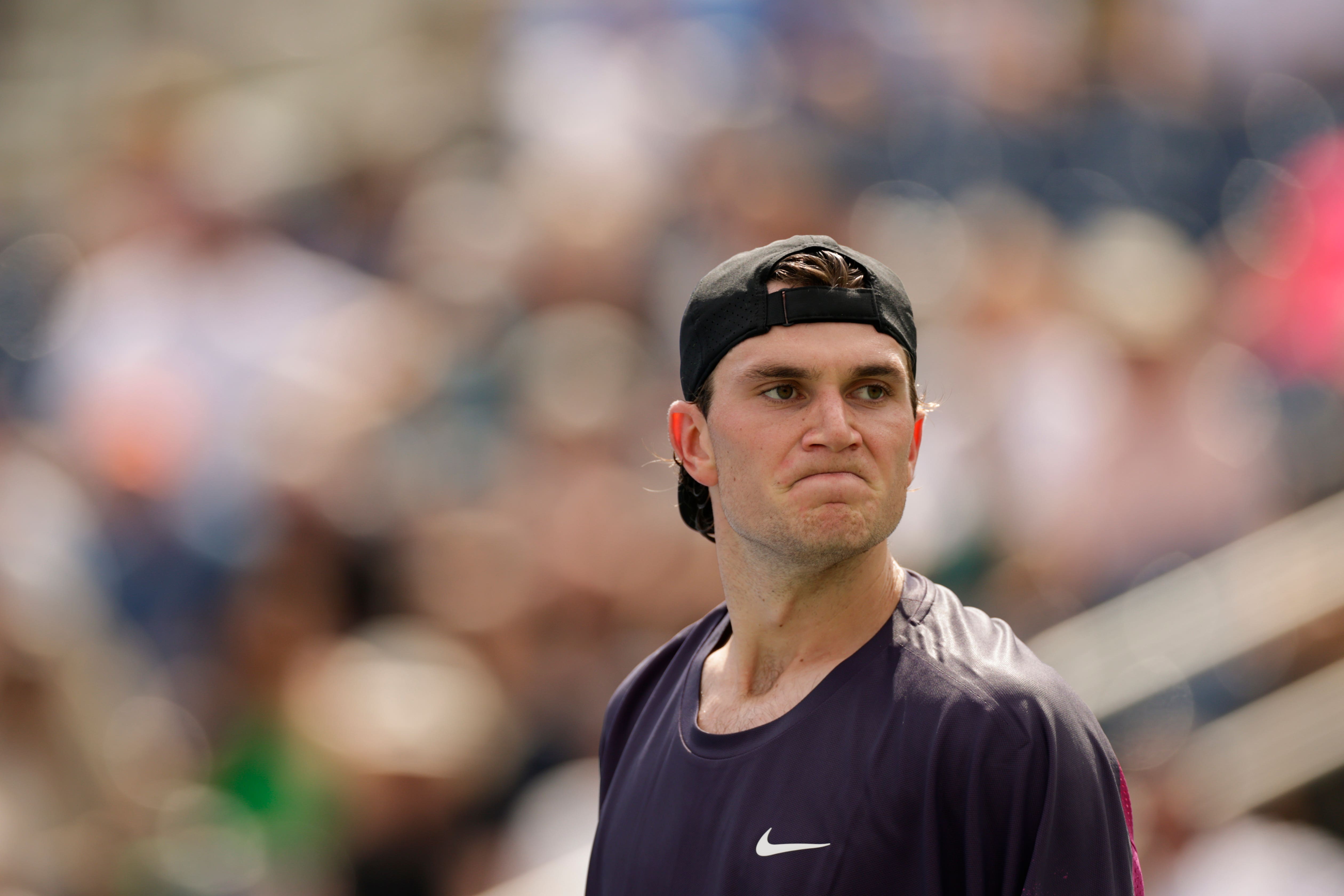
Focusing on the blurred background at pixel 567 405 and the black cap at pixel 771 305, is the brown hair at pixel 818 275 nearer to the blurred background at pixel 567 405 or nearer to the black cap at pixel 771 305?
the black cap at pixel 771 305

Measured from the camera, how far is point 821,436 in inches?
80.4

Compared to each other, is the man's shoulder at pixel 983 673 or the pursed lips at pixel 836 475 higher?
the pursed lips at pixel 836 475

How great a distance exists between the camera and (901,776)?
186cm

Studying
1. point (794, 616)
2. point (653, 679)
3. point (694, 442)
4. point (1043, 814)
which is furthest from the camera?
point (653, 679)

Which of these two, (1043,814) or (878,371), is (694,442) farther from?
(1043,814)

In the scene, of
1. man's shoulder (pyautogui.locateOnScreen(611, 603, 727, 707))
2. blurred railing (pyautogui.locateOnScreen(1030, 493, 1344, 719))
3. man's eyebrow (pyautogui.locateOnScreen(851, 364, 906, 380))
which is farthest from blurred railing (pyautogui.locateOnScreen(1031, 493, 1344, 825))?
man's eyebrow (pyautogui.locateOnScreen(851, 364, 906, 380))

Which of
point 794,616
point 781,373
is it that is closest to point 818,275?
point 781,373

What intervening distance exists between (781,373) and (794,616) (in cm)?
41

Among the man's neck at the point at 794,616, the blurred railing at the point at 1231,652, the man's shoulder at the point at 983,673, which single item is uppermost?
the blurred railing at the point at 1231,652

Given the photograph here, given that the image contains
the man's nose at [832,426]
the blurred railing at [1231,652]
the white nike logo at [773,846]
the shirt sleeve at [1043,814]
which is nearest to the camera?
the shirt sleeve at [1043,814]

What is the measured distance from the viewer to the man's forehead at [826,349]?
2064 mm

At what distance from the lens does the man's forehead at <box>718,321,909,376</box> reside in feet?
6.77

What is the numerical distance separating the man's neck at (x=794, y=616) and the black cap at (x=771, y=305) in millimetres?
327

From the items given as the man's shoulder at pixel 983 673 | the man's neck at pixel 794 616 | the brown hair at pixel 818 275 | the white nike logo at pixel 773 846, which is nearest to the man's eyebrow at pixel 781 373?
the brown hair at pixel 818 275
